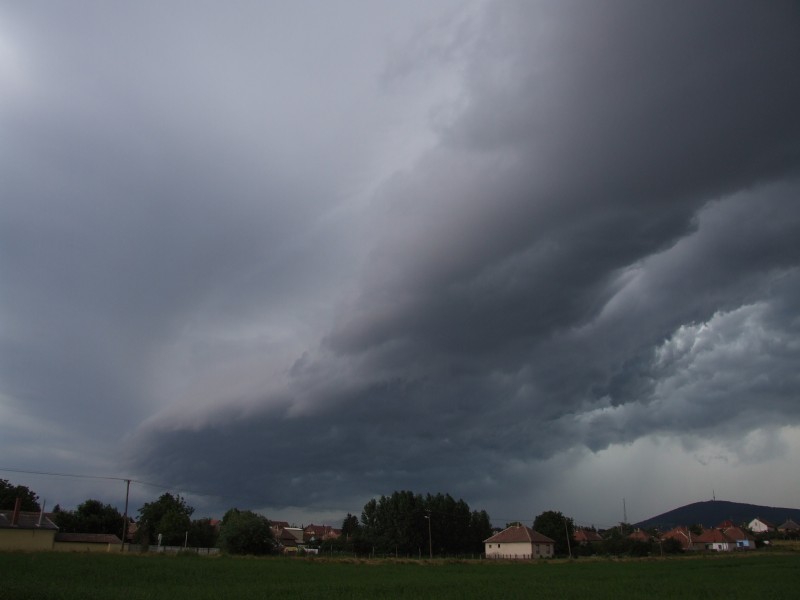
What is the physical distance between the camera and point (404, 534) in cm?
12838

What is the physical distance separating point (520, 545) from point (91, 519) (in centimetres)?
8403

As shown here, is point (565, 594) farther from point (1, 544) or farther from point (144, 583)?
point (1, 544)

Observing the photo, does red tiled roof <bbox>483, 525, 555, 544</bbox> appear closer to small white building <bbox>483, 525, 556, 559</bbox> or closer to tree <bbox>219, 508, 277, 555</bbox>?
small white building <bbox>483, 525, 556, 559</bbox>

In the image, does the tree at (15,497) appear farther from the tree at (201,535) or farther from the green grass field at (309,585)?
the green grass field at (309,585)

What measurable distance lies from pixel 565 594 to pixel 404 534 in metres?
95.8

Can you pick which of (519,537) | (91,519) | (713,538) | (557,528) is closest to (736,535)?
(713,538)

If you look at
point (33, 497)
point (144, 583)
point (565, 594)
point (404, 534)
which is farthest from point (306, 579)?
point (33, 497)

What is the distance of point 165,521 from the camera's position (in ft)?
370

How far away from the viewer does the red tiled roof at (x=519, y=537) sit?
119 meters

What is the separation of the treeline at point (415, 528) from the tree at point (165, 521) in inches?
1482

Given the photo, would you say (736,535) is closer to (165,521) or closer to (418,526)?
(418,526)

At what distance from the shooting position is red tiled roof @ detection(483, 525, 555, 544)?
118750mm

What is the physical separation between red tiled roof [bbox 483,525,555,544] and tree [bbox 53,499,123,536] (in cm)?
7677

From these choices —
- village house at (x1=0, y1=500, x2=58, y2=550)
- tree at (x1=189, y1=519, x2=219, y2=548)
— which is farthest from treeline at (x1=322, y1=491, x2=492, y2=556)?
village house at (x1=0, y1=500, x2=58, y2=550)
